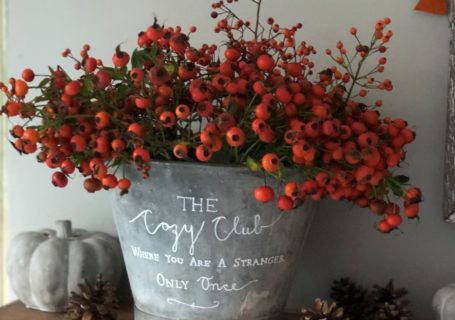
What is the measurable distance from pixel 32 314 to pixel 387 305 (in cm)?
52

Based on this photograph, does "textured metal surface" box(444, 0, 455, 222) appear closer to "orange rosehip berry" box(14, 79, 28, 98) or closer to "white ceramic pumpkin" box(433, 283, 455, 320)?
"white ceramic pumpkin" box(433, 283, 455, 320)

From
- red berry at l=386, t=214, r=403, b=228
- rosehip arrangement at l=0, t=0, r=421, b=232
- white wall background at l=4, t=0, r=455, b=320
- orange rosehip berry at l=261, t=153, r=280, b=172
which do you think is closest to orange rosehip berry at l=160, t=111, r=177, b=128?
rosehip arrangement at l=0, t=0, r=421, b=232

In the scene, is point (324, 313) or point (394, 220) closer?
point (394, 220)

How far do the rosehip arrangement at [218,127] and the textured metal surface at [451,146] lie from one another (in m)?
0.17

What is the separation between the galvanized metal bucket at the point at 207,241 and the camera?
0.61 m

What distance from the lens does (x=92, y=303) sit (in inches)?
29.5

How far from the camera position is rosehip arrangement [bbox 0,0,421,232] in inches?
21.2

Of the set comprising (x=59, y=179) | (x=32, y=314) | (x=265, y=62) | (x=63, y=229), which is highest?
(x=265, y=62)

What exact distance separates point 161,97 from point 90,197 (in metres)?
0.43

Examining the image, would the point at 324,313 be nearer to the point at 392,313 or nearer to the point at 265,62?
the point at 392,313

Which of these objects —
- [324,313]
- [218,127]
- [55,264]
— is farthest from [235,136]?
[55,264]

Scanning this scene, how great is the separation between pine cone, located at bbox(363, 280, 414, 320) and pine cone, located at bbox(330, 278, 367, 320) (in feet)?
0.03

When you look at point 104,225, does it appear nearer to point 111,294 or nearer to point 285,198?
point 111,294

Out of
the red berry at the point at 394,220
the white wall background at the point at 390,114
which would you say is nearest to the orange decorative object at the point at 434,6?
the white wall background at the point at 390,114
